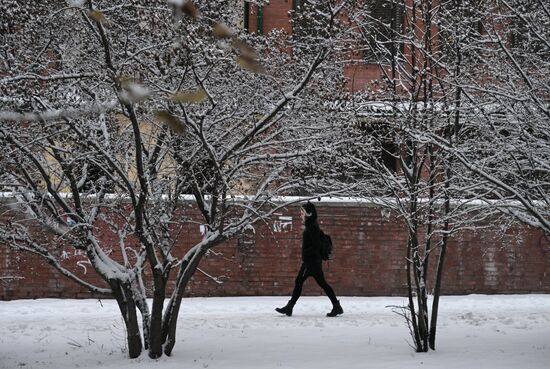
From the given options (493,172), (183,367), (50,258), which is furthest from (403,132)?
(50,258)

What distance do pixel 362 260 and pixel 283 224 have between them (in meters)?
1.58

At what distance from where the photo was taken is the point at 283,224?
13.9 meters

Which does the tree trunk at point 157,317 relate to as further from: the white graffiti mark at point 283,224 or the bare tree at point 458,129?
the white graffiti mark at point 283,224

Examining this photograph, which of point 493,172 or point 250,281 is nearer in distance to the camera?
point 493,172

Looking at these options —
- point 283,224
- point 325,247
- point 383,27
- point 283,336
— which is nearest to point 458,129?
point 383,27

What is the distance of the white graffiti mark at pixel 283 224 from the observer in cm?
1391

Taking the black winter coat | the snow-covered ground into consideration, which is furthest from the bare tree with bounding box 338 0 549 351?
the black winter coat

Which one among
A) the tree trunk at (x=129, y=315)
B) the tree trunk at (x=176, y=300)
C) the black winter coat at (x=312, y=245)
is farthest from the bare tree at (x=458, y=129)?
the black winter coat at (x=312, y=245)

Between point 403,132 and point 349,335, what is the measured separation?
2.79 metres

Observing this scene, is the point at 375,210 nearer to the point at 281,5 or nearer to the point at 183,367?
the point at 281,5

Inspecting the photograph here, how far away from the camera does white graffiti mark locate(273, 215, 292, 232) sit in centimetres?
1391

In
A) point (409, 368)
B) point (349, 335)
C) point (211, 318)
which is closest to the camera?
point (409, 368)

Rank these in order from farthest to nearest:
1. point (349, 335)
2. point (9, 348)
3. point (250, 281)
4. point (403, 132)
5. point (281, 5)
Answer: point (281, 5)
point (250, 281)
point (349, 335)
point (9, 348)
point (403, 132)

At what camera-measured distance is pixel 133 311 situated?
25.1 feet
